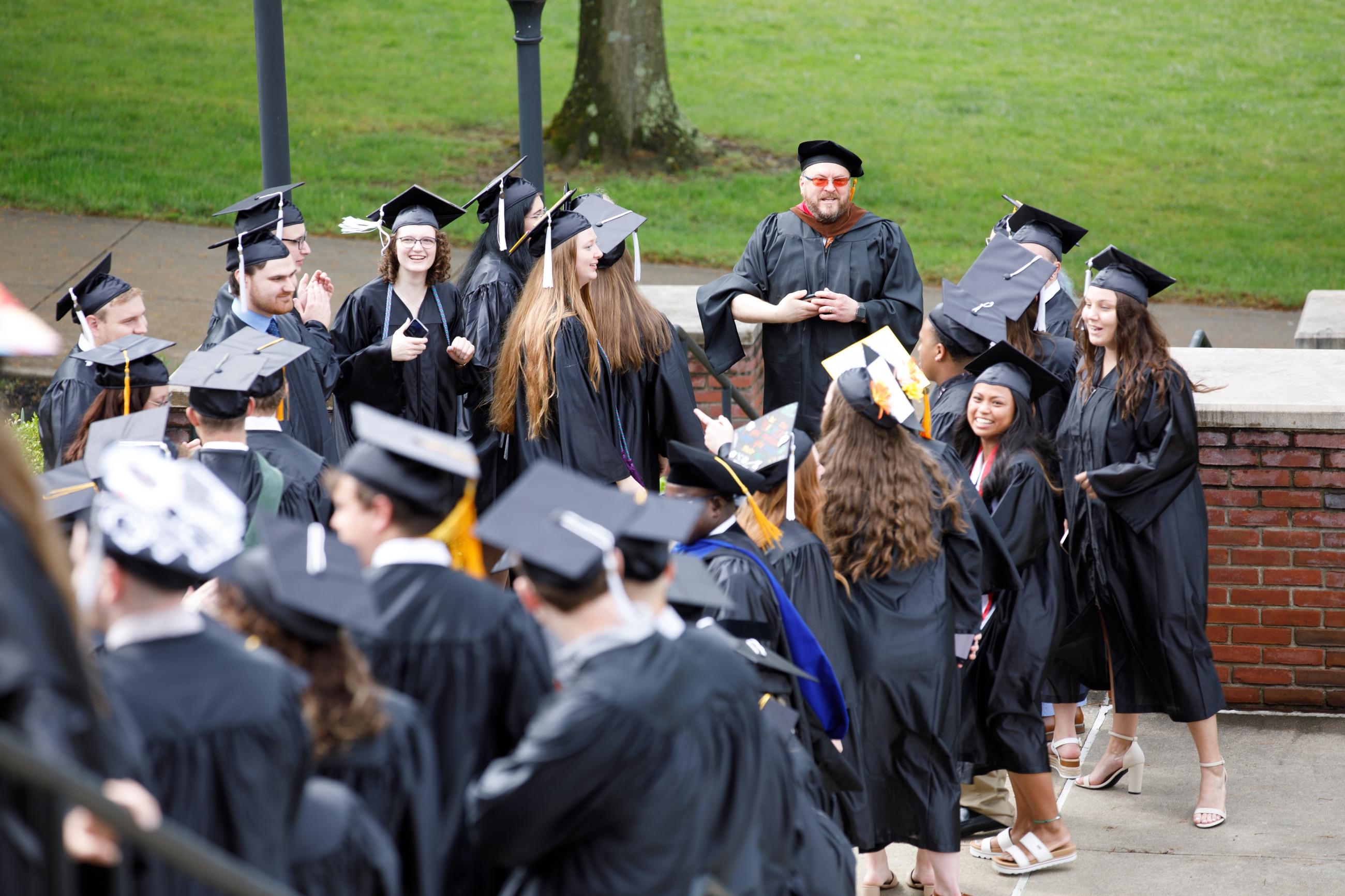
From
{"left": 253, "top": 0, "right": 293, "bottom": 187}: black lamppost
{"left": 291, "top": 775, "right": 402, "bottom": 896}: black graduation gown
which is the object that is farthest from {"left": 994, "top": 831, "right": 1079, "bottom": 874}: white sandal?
{"left": 253, "top": 0, "right": 293, "bottom": 187}: black lamppost

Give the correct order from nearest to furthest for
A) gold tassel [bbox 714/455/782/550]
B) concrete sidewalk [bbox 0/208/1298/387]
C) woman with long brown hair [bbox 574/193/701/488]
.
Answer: gold tassel [bbox 714/455/782/550]
woman with long brown hair [bbox 574/193/701/488]
concrete sidewalk [bbox 0/208/1298/387]

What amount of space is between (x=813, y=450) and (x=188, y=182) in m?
11.7

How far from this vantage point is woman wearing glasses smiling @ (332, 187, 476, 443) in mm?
6363

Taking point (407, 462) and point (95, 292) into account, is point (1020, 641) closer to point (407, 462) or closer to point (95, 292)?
point (407, 462)

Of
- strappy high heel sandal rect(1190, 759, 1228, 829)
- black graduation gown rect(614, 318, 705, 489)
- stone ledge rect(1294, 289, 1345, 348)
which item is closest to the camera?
strappy high heel sandal rect(1190, 759, 1228, 829)

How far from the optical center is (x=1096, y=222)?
15.4 m

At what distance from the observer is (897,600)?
15.3ft

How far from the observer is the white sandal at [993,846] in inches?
207

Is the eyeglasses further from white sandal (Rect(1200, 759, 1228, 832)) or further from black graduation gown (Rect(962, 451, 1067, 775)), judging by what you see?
white sandal (Rect(1200, 759, 1228, 832))

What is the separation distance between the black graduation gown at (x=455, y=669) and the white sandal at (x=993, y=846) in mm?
2882

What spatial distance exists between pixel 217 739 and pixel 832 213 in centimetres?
487

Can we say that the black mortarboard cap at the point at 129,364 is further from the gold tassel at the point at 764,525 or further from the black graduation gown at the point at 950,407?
the black graduation gown at the point at 950,407

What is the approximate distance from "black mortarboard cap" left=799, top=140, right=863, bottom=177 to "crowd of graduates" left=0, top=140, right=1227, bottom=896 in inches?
0.9

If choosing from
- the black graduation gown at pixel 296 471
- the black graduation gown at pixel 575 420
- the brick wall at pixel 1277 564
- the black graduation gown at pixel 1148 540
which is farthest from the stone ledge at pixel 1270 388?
the black graduation gown at pixel 296 471
